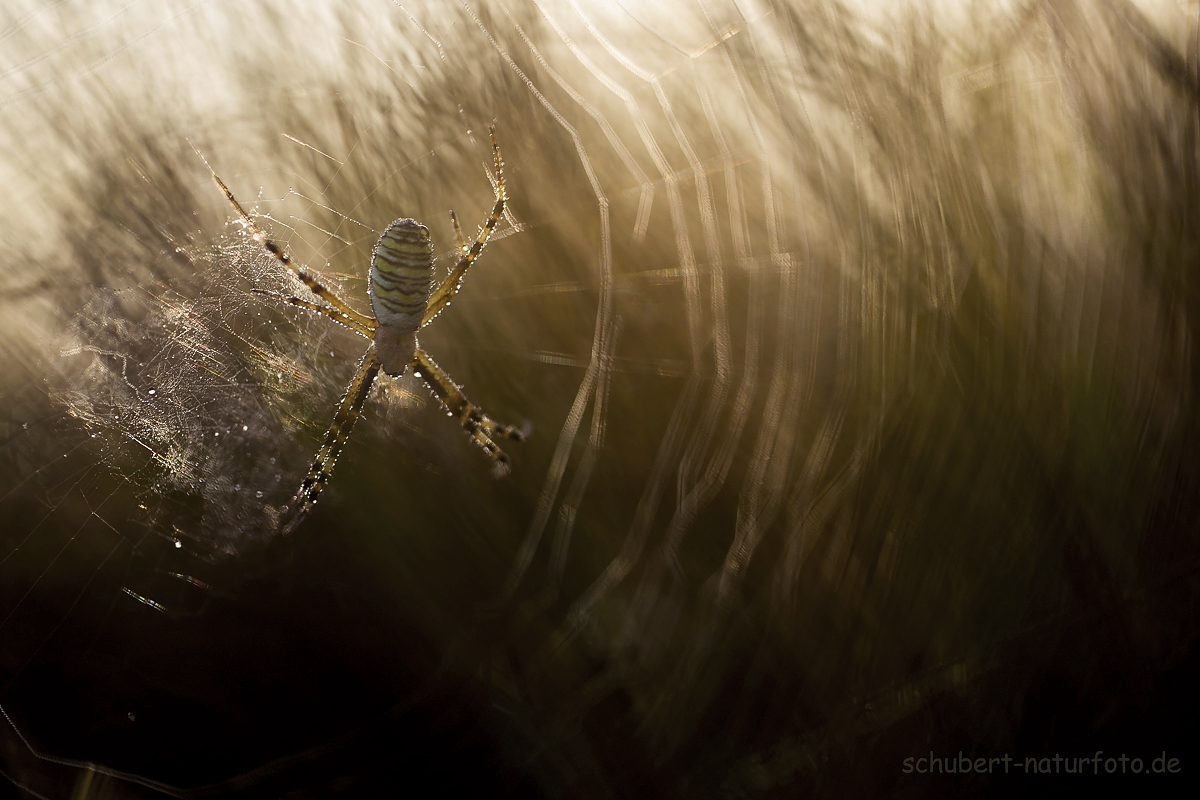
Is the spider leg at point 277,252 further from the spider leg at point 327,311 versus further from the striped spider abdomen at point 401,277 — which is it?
the striped spider abdomen at point 401,277

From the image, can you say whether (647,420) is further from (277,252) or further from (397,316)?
(277,252)

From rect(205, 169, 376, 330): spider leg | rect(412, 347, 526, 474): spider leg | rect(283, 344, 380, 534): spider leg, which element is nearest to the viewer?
rect(205, 169, 376, 330): spider leg

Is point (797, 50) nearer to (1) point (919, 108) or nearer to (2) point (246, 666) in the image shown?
(1) point (919, 108)

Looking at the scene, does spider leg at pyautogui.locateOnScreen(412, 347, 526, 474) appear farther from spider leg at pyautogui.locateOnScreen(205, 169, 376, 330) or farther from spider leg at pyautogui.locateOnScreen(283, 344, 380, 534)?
spider leg at pyautogui.locateOnScreen(205, 169, 376, 330)

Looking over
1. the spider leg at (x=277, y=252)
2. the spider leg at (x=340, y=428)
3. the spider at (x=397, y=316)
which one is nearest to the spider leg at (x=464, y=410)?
the spider at (x=397, y=316)

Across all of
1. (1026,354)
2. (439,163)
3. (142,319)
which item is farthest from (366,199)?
(1026,354)

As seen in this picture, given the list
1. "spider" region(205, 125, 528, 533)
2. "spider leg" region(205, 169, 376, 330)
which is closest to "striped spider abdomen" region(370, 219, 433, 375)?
"spider" region(205, 125, 528, 533)

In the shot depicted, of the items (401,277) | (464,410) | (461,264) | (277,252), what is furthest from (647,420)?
(277,252)
